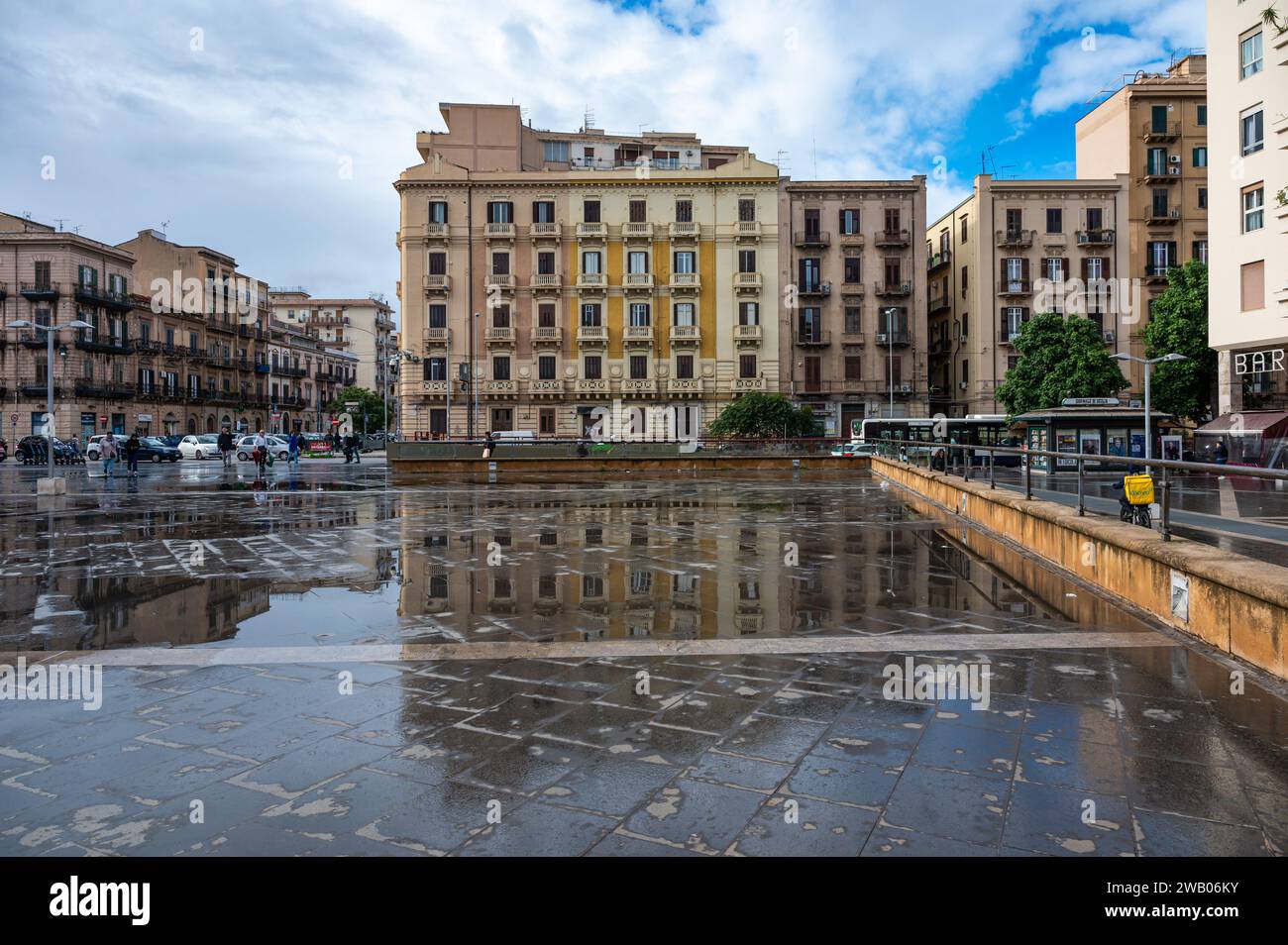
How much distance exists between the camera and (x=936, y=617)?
6.90 m

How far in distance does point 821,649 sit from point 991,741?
6.01 feet

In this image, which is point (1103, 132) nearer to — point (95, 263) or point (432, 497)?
point (432, 497)

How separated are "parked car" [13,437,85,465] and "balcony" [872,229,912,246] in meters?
Answer: 45.7

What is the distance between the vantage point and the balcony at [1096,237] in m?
52.0

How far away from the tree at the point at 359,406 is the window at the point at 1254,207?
228ft

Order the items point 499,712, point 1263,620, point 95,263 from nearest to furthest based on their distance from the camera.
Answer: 1. point 499,712
2. point 1263,620
3. point 95,263

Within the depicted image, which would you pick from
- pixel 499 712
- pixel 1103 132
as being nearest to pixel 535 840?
pixel 499 712

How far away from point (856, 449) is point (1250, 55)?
17.7m

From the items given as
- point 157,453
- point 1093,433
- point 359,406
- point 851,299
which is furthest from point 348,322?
point 1093,433

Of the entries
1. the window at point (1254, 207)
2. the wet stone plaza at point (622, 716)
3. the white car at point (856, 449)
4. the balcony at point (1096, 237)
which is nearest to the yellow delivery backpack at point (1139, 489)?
the wet stone plaza at point (622, 716)

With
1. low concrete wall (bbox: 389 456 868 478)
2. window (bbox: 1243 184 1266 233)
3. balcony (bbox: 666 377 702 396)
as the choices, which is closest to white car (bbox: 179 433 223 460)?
low concrete wall (bbox: 389 456 868 478)

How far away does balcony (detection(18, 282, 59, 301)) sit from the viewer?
2142 inches

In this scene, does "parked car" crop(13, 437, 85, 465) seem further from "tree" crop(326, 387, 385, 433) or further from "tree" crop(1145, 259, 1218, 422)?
"tree" crop(1145, 259, 1218, 422)

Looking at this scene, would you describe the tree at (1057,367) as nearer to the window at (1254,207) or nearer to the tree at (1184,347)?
the tree at (1184,347)
